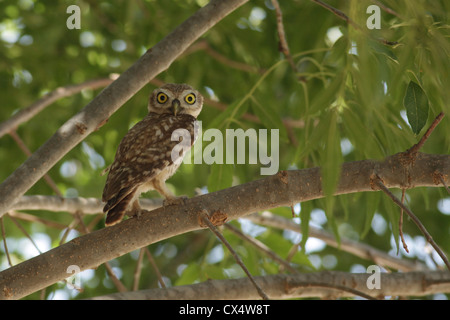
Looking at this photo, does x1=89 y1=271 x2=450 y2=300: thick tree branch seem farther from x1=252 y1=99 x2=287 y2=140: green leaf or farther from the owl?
x1=252 y1=99 x2=287 y2=140: green leaf

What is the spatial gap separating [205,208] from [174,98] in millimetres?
1680

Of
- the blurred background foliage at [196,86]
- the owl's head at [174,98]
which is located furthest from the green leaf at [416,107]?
the owl's head at [174,98]

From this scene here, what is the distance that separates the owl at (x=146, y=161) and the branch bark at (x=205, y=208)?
0.19 m

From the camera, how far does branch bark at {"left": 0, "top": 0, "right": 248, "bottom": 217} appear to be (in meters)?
2.39

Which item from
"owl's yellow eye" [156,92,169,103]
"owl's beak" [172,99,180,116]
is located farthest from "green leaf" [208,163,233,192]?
"owl's yellow eye" [156,92,169,103]

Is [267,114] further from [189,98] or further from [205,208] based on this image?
[205,208]

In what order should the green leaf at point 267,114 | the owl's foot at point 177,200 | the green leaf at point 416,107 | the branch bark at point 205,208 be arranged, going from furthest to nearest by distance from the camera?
the green leaf at point 267,114, the owl's foot at point 177,200, the branch bark at point 205,208, the green leaf at point 416,107

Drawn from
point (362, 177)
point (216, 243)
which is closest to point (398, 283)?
point (362, 177)

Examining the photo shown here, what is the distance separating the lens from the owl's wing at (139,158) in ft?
9.51

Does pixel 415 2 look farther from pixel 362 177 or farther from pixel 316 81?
pixel 316 81

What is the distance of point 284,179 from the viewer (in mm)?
2389

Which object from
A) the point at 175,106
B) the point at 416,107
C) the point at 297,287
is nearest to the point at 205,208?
the point at 297,287

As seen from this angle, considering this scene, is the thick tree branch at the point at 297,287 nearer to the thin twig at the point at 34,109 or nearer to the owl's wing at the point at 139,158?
the owl's wing at the point at 139,158

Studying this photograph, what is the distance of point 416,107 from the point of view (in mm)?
2195
